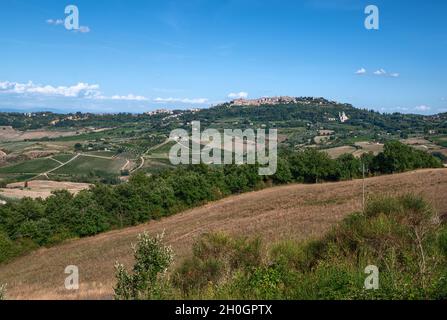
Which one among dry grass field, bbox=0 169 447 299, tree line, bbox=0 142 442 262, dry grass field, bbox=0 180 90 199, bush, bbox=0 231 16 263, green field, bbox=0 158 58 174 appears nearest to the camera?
dry grass field, bbox=0 169 447 299

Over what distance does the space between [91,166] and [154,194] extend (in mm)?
62921

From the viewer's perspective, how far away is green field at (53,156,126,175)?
111 m

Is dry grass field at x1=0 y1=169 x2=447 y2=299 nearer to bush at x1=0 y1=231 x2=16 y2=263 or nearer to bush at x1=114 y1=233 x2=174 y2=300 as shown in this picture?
bush at x1=0 y1=231 x2=16 y2=263

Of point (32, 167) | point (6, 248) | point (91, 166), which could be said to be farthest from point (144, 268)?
point (32, 167)

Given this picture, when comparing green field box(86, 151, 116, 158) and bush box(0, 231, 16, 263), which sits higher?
green field box(86, 151, 116, 158)

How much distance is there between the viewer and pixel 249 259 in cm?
1177

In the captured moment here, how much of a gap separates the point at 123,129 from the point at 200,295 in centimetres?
19530

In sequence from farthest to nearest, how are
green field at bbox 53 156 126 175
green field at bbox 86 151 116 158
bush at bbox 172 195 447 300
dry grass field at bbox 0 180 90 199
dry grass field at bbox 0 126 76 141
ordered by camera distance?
dry grass field at bbox 0 126 76 141 → green field at bbox 86 151 116 158 → green field at bbox 53 156 126 175 → dry grass field at bbox 0 180 90 199 → bush at bbox 172 195 447 300

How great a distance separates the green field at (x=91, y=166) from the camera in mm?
111250

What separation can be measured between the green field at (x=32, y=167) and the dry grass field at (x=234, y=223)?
68.1 m

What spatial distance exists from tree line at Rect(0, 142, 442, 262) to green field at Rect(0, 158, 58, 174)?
57875mm

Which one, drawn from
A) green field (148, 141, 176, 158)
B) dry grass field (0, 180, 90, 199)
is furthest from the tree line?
green field (148, 141, 176, 158)
